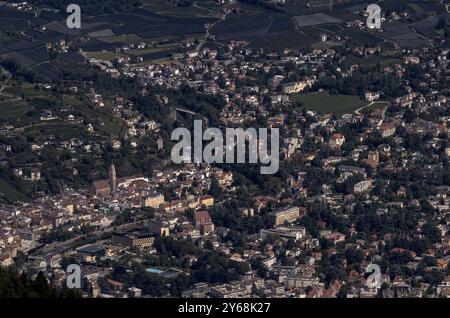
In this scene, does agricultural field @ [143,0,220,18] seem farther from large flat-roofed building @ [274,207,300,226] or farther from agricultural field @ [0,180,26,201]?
large flat-roofed building @ [274,207,300,226]

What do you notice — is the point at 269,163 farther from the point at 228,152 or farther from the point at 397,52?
the point at 397,52

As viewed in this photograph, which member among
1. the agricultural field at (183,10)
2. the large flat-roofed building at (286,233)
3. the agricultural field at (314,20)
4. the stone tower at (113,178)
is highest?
the large flat-roofed building at (286,233)

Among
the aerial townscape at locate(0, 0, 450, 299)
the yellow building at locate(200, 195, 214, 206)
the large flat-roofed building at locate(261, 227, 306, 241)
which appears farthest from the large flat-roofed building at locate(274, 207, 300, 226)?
the yellow building at locate(200, 195, 214, 206)

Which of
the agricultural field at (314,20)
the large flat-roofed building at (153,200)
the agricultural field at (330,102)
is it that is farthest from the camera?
the agricultural field at (314,20)

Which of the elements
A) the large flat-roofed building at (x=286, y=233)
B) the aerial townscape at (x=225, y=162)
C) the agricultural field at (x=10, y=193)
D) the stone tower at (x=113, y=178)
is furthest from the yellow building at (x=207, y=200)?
the agricultural field at (x=10, y=193)

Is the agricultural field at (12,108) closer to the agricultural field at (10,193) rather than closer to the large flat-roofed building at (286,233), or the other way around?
the agricultural field at (10,193)

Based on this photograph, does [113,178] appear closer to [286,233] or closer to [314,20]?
[286,233]
